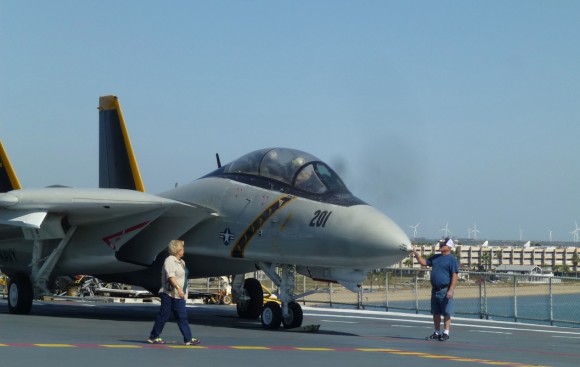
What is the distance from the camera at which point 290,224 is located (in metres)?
18.3

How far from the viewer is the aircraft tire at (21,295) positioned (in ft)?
71.4

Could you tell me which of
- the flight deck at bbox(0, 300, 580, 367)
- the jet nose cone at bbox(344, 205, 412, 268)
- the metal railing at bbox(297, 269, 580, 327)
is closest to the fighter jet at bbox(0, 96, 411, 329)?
the jet nose cone at bbox(344, 205, 412, 268)

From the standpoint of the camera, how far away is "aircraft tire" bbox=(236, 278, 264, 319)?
72.9 ft

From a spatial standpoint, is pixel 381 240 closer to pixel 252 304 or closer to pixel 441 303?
pixel 441 303

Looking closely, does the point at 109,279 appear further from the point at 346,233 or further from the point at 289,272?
the point at 346,233

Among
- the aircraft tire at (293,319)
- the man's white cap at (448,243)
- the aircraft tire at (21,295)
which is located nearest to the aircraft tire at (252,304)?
the aircraft tire at (293,319)

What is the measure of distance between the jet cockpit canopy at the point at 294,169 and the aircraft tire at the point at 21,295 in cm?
536

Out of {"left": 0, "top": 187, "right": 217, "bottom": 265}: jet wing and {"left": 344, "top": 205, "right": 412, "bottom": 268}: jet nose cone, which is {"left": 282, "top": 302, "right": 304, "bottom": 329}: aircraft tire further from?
{"left": 0, "top": 187, "right": 217, "bottom": 265}: jet wing

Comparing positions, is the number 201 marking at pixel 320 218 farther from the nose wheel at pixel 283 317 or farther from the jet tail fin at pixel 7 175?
the jet tail fin at pixel 7 175

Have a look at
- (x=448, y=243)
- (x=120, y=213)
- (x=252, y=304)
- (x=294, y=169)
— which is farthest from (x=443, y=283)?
(x=120, y=213)

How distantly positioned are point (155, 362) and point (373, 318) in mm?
12815

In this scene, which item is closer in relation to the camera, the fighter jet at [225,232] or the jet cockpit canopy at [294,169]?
the fighter jet at [225,232]

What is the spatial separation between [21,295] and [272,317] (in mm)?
6069

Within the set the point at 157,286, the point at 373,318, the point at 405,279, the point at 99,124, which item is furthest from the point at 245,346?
the point at 405,279
